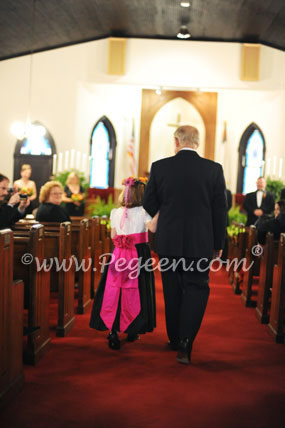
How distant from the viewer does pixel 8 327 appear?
10.2ft

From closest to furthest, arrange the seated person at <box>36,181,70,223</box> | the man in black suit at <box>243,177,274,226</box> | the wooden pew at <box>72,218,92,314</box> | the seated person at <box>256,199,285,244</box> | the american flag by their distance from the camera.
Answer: the seated person at <box>256,199,285,244</box> < the wooden pew at <box>72,218,92,314</box> < the seated person at <box>36,181,70,223</box> < the man in black suit at <box>243,177,274,226</box> < the american flag

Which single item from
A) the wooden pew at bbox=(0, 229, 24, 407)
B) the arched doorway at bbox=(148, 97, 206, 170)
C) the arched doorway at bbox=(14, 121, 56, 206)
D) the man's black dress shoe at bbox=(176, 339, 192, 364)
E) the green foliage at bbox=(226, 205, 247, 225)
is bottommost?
the man's black dress shoe at bbox=(176, 339, 192, 364)

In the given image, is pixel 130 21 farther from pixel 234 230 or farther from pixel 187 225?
pixel 187 225

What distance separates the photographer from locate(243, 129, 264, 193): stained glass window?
13.8 metres

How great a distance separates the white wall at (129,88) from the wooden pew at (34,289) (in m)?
9.34

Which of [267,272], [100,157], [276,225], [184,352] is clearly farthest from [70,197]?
[184,352]

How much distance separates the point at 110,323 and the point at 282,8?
8.36m

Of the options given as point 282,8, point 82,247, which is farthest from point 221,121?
point 82,247

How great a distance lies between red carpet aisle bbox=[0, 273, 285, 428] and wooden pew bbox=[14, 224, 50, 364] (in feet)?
0.37

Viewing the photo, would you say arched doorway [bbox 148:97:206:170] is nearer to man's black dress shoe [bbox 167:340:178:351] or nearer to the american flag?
the american flag

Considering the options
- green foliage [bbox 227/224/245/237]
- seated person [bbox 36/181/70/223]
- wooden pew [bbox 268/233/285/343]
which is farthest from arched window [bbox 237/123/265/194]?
wooden pew [bbox 268/233/285/343]

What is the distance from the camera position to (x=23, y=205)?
5.44 meters

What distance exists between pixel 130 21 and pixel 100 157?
346 cm

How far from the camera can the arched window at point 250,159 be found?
45.2ft
